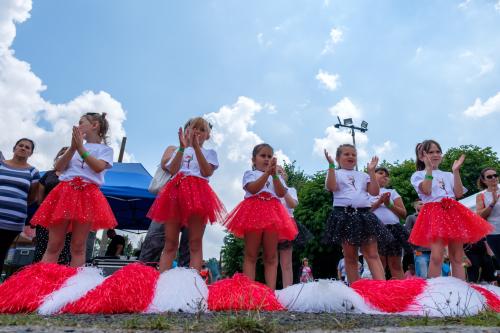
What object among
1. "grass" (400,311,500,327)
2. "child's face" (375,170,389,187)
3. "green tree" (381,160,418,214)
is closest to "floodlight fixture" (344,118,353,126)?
"green tree" (381,160,418,214)

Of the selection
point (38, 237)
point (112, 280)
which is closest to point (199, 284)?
point (112, 280)

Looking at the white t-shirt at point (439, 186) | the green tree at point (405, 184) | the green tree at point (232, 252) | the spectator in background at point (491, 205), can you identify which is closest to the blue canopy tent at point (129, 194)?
the white t-shirt at point (439, 186)

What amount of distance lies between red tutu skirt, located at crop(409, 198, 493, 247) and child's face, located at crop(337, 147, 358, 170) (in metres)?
0.94

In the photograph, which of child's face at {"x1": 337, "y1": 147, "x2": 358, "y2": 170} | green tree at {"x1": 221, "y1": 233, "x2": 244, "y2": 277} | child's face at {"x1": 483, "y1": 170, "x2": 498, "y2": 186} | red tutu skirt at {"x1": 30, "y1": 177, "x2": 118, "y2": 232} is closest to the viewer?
red tutu skirt at {"x1": 30, "y1": 177, "x2": 118, "y2": 232}

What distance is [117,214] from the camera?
8.96m

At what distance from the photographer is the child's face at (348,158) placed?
15.7 ft

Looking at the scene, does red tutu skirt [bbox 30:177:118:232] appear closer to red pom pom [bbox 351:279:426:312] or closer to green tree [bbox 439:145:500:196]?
red pom pom [bbox 351:279:426:312]

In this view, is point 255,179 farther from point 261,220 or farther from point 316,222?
point 316,222

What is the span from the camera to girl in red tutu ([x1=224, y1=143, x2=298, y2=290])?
4.11 meters

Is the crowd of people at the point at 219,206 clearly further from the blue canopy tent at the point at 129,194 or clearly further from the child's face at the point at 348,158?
the blue canopy tent at the point at 129,194

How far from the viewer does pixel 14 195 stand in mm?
4410

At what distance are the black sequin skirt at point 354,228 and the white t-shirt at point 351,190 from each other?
6cm

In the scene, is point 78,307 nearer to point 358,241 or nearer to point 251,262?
point 251,262

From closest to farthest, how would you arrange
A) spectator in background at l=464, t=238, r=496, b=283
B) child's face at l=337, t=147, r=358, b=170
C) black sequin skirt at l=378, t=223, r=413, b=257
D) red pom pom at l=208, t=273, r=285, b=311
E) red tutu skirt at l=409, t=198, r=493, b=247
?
red pom pom at l=208, t=273, r=285, b=311, red tutu skirt at l=409, t=198, r=493, b=247, child's face at l=337, t=147, r=358, b=170, black sequin skirt at l=378, t=223, r=413, b=257, spectator in background at l=464, t=238, r=496, b=283
